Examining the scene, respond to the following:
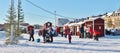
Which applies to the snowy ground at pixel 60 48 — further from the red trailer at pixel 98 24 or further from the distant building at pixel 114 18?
the distant building at pixel 114 18

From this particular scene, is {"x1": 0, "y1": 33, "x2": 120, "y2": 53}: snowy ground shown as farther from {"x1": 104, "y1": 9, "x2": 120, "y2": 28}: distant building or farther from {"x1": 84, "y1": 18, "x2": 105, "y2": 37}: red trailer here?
{"x1": 104, "y1": 9, "x2": 120, "y2": 28}: distant building

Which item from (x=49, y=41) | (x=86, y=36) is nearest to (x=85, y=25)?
(x=86, y=36)

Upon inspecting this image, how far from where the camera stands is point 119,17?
448 ft

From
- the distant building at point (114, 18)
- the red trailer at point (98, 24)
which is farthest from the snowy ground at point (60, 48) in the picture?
the distant building at point (114, 18)

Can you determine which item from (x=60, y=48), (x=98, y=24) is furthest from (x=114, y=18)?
(x=60, y=48)

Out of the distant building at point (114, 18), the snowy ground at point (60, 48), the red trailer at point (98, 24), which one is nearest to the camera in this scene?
the snowy ground at point (60, 48)

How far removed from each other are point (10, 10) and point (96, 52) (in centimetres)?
1432

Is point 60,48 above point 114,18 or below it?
below

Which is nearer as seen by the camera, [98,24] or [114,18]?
[98,24]

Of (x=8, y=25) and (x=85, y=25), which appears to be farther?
(x=85, y=25)

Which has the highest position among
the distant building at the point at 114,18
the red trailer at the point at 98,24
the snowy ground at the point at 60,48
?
the distant building at the point at 114,18

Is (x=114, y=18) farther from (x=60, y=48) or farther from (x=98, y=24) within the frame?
(x=60, y=48)

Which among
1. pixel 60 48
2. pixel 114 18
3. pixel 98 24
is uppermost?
pixel 114 18

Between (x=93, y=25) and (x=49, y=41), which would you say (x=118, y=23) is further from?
(x=49, y=41)
